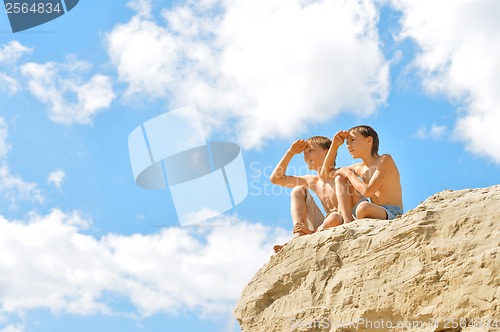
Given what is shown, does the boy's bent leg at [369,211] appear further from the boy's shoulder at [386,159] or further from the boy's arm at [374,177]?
the boy's shoulder at [386,159]

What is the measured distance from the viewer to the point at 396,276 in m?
5.69

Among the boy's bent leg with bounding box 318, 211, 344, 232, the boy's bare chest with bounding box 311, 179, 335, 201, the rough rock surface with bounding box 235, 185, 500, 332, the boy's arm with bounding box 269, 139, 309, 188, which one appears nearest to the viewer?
the rough rock surface with bounding box 235, 185, 500, 332

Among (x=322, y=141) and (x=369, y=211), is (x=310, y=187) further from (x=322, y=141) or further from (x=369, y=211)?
(x=369, y=211)

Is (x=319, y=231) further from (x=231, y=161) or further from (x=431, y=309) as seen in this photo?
(x=231, y=161)

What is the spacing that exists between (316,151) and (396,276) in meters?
2.35

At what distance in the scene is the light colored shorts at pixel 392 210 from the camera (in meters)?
6.67

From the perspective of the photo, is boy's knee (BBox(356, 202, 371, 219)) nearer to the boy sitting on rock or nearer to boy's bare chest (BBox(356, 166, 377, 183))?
the boy sitting on rock

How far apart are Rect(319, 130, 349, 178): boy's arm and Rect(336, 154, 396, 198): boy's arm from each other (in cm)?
27

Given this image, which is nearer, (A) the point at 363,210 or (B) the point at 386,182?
(A) the point at 363,210

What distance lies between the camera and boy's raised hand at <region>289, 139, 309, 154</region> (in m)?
7.69

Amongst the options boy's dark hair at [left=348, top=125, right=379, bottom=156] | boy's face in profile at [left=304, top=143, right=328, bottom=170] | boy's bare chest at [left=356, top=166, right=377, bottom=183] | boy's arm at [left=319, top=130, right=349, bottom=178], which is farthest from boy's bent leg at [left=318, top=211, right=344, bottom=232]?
boy's face in profile at [left=304, top=143, right=328, bottom=170]

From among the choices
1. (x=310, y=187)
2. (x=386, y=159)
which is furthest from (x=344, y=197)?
(x=310, y=187)

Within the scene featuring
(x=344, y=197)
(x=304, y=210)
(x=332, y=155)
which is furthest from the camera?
(x=332, y=155)

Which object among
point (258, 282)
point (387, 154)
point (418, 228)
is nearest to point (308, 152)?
point (387, 154)
